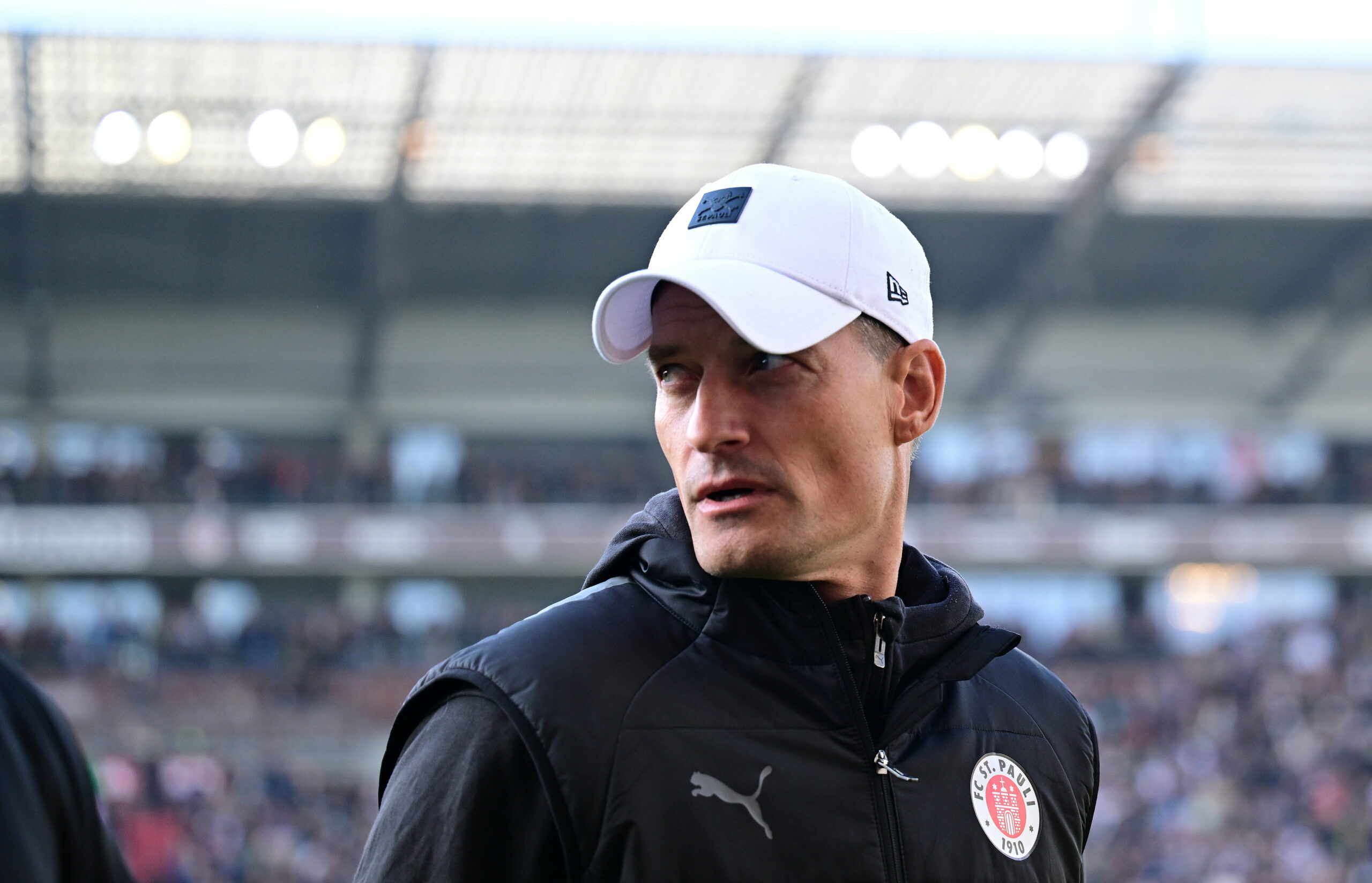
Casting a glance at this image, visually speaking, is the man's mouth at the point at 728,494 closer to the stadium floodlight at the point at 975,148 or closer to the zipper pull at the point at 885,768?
the zipper pull at the point at 885,768

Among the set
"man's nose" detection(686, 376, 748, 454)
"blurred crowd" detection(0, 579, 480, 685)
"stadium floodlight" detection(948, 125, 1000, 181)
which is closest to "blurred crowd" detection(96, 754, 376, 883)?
"blurred crowd" detection(0, 579, 480, 685)

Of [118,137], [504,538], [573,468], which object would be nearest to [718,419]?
[504,538]

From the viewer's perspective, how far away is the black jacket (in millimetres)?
1378

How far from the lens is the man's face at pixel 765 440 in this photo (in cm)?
152

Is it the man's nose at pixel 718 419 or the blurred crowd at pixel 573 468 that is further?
the blurred crowd at pixel 573 468

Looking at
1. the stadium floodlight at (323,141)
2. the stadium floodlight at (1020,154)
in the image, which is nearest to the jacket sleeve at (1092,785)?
the stadium floodlight at (323,141)

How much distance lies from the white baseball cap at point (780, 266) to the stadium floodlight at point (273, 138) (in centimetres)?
1792

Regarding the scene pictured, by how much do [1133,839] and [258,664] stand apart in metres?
11.1

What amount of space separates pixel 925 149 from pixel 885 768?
A: 19384 mm

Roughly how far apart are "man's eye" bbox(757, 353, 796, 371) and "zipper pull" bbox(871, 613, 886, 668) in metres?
0.31

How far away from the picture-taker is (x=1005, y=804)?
5.34 ft

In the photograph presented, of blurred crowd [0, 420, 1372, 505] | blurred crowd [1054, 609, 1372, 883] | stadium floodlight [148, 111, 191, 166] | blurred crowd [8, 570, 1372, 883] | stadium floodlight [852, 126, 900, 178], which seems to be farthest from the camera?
stadium floodlight [852, 126, 900, 178]

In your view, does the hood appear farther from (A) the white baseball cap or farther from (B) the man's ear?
(B) the man's ear

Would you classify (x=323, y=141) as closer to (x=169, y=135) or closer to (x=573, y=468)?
(x=169, y=135)
